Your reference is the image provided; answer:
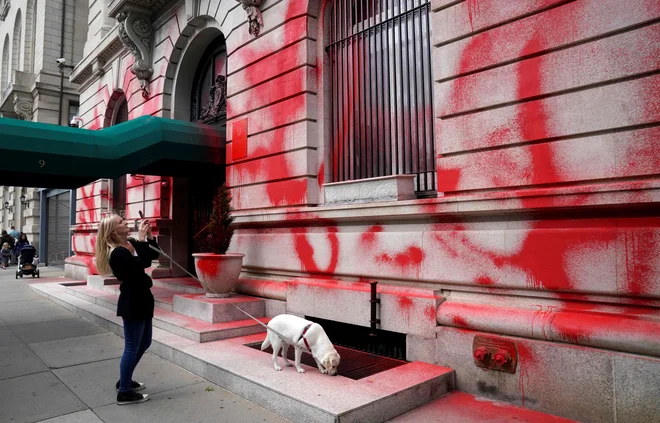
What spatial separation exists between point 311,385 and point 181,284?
6841 mm

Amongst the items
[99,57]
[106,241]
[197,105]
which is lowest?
[106,241]

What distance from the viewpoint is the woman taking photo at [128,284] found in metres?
4.80

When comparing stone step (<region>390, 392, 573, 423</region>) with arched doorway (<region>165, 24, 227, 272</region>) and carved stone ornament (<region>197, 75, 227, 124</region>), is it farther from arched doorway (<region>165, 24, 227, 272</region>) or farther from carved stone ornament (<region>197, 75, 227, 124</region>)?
carved stone ornament (<region>197, 75, 227, 124</region>)

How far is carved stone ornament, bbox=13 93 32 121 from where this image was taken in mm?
27828

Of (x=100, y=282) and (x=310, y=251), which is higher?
(x=310, y=251)

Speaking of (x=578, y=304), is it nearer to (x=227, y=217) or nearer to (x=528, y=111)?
(x=528, y=111)

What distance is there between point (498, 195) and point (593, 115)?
4.10 feet

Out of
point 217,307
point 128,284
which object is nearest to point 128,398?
point 128,284

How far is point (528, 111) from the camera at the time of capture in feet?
16.9

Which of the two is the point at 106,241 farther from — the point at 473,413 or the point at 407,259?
the point at 473,413

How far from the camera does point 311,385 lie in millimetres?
4719

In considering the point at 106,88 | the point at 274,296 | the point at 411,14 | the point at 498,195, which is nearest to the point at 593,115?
the point at 498,195

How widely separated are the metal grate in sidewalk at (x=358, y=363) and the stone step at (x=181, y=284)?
4071 mm

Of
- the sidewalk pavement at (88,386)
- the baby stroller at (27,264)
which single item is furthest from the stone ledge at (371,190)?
the baby stroller at (27,264)
